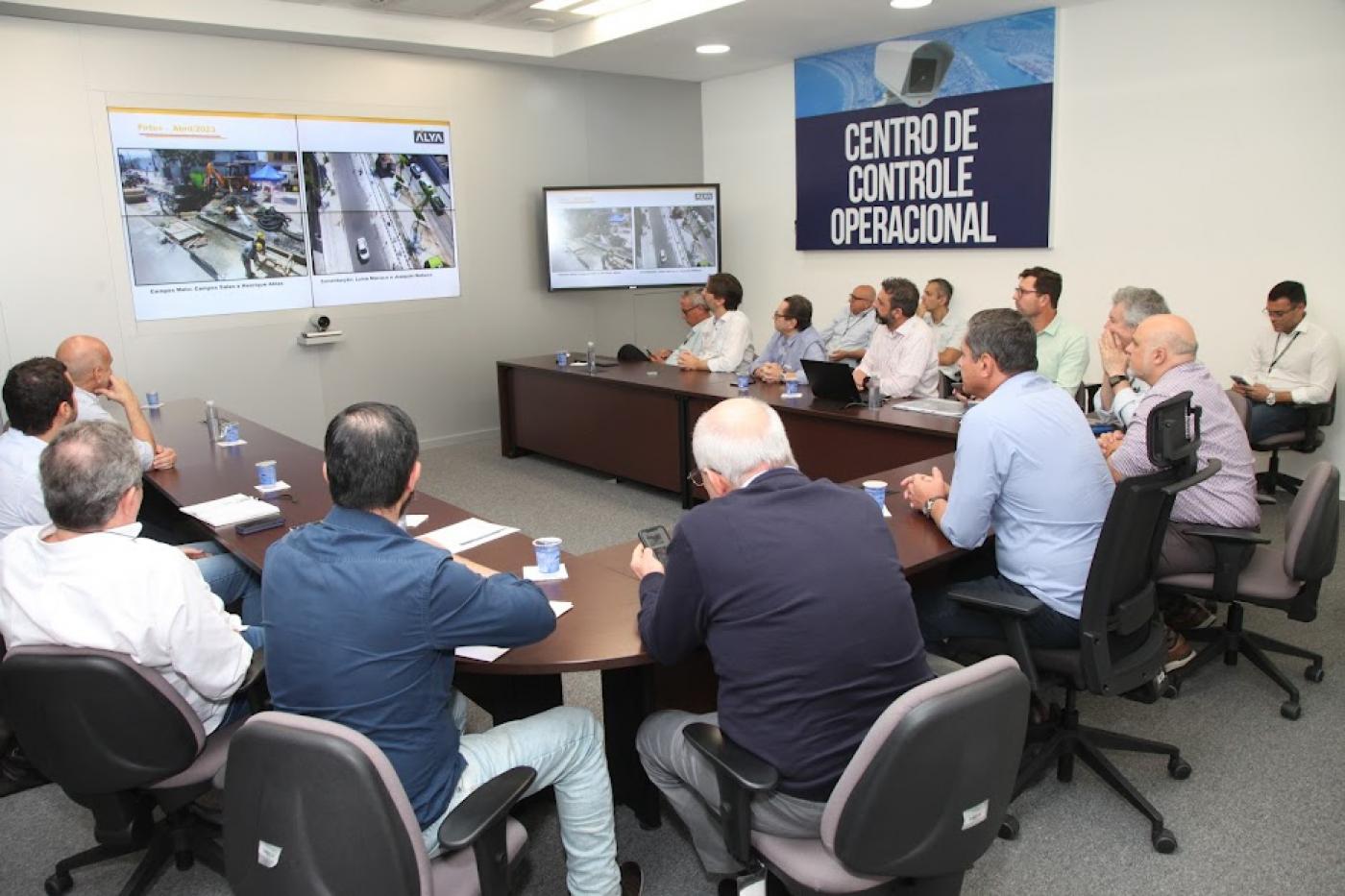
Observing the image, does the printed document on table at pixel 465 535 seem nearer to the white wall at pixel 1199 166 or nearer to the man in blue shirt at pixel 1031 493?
the man in blue shirt at pixel 1031 493

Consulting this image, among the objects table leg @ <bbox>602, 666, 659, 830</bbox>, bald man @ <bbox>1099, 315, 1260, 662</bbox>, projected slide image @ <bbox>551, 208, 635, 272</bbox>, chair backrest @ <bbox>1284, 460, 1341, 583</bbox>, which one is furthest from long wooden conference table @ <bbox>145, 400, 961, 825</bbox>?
projected slide image @ <bbox>551, 208, 635, 272</bbox>

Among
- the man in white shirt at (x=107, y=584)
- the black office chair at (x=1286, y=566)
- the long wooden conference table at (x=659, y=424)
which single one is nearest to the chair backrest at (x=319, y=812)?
the man in white shirt at (x=107, y=584)

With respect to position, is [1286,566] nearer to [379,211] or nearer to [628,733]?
[628,733]

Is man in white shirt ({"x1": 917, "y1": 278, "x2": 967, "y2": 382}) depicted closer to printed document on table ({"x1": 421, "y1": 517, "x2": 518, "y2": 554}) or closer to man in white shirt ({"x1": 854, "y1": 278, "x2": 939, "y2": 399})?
man in white shirt ({"x1": 854, "y1": 278, "x2": 939, "y2": 399})

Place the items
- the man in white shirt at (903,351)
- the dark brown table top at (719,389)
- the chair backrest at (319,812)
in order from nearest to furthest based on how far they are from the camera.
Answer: the chair backrest at (319,812) → the dark brown table top at (719,389) → the man in white shirt at (903,351)

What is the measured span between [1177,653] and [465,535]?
2.46 meters

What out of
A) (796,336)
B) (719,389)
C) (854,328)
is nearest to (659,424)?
(719,389)

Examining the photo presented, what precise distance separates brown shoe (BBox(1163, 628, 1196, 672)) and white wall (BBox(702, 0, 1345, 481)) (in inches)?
111

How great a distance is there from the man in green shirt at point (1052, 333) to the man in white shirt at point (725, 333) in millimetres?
1913

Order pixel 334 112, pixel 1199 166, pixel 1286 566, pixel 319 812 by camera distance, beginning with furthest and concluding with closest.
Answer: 1. pixel 334 112
2. pixel 1199 166
3. pixel 1286 566
4. pixel 319 812

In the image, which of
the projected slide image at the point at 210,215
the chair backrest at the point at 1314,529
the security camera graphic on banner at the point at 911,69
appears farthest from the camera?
the security camera graphic on banner at the point at 911,69

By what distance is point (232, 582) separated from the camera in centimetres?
316

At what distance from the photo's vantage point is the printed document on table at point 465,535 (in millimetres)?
2721

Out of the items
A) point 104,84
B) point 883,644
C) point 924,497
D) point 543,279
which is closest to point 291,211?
point 104,84
